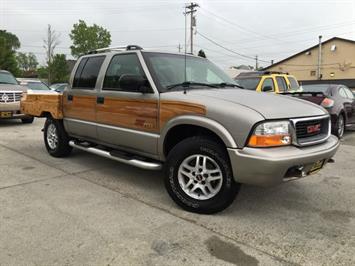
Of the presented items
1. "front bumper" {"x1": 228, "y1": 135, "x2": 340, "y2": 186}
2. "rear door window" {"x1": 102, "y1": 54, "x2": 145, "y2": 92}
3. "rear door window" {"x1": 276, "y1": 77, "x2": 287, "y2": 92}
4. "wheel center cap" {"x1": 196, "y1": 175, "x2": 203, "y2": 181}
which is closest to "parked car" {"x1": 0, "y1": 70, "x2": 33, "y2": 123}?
"rear door window" {"x1": 102, "y1": 54, "x2": 145, "y2": 92}

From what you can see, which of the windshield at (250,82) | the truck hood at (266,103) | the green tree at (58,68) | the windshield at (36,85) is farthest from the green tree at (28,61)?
the truck hood at (266,103)

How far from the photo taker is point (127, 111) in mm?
4734

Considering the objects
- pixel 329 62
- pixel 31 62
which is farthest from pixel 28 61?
pixel 329 62

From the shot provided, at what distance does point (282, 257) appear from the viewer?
3.05 metres

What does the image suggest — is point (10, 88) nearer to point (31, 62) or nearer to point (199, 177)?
point (199, 177)

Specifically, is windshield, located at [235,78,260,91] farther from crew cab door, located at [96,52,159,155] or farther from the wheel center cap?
the wheel center cap

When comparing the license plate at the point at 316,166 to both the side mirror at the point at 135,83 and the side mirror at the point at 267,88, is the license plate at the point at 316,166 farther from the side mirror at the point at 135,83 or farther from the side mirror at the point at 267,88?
the side mirror at the point at 267,88

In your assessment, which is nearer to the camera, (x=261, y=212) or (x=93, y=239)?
(x=93, y=239)

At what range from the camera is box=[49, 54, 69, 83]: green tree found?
42094mm

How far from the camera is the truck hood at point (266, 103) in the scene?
143 inches

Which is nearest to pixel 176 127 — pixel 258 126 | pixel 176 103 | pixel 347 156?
pixel 176 103

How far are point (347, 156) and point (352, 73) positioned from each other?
1658 inches

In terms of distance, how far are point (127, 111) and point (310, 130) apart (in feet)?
7.48

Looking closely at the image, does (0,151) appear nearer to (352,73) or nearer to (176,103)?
(176,103)
